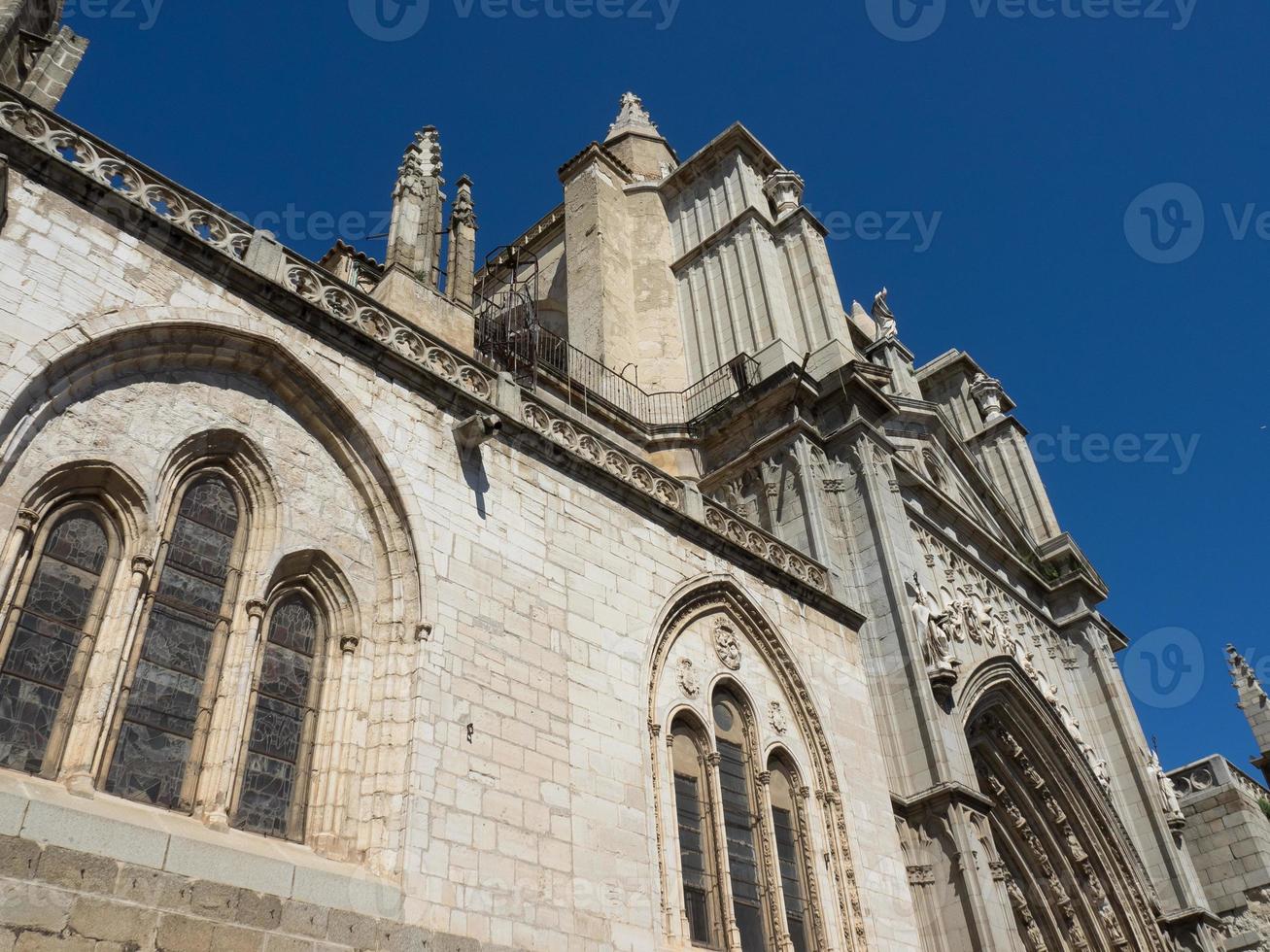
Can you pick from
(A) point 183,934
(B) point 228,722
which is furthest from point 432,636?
(A) point 183,934

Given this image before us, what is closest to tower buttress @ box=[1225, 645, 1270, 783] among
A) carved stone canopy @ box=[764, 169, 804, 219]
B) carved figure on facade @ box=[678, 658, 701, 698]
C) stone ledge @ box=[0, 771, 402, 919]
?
carved stone canopy @ box=[764, 169, 804, 219]

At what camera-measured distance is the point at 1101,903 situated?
58.2 ft

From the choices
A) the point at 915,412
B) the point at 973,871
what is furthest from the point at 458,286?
the point at 915,412

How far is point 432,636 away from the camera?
8625 mm

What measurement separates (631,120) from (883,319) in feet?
27.1

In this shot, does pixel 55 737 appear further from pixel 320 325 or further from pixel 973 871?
pixel 973 871

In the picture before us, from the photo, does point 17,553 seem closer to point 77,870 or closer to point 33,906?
point 77,870

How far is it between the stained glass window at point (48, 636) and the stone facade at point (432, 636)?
0.14 ft

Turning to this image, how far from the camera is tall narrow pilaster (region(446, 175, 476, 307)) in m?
12.6

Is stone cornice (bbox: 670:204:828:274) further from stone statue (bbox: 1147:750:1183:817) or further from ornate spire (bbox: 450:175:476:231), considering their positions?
stone statue (bbox: 1147:750:1183:817)

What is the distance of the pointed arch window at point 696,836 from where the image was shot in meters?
9.79

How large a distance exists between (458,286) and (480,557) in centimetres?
→ 440

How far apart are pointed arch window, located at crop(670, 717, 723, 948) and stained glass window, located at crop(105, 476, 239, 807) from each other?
4.64 meters

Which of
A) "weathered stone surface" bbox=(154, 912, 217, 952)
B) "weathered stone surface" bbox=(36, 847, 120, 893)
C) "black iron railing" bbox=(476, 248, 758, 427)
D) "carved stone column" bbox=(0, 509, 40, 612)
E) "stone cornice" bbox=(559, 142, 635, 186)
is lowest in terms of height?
"weathered stone surface" bbox=(154, 912, 217, 952)
